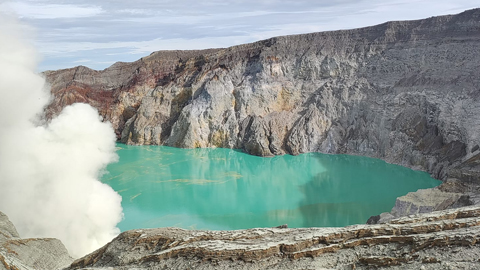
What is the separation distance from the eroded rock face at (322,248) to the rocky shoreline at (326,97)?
15.3 feet

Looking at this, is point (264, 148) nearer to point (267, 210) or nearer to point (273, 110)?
point (273, 110)

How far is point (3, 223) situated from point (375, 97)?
2817cm

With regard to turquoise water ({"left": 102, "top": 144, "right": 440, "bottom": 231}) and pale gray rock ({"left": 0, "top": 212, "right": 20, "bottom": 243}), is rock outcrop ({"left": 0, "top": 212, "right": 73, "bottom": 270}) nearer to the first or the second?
pale gray rock ({"left": 0, "top": 212, "right": 20, "bottom": 243})

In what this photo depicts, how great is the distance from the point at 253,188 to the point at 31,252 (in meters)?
15.4

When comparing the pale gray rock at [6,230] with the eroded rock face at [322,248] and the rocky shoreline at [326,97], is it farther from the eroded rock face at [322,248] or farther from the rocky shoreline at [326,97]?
the eroded rock face at [322,248]

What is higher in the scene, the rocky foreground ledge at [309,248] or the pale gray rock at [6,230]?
the rocky foreground ledge at [309,248]

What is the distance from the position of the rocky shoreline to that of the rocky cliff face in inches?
3.6

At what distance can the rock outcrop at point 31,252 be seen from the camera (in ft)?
30.3

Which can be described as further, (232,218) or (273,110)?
(273,110)

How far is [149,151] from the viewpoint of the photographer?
Answer: 35969 millimetres

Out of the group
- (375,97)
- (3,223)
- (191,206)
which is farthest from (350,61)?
(3,223)

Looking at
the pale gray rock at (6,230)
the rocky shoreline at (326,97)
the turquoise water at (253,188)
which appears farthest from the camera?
the rocky shoreline at (326,97)

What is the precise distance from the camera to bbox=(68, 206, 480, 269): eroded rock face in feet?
22.8

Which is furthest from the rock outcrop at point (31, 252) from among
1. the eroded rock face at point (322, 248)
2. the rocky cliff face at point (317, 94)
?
the rocky cliff face at point (317, 94)
